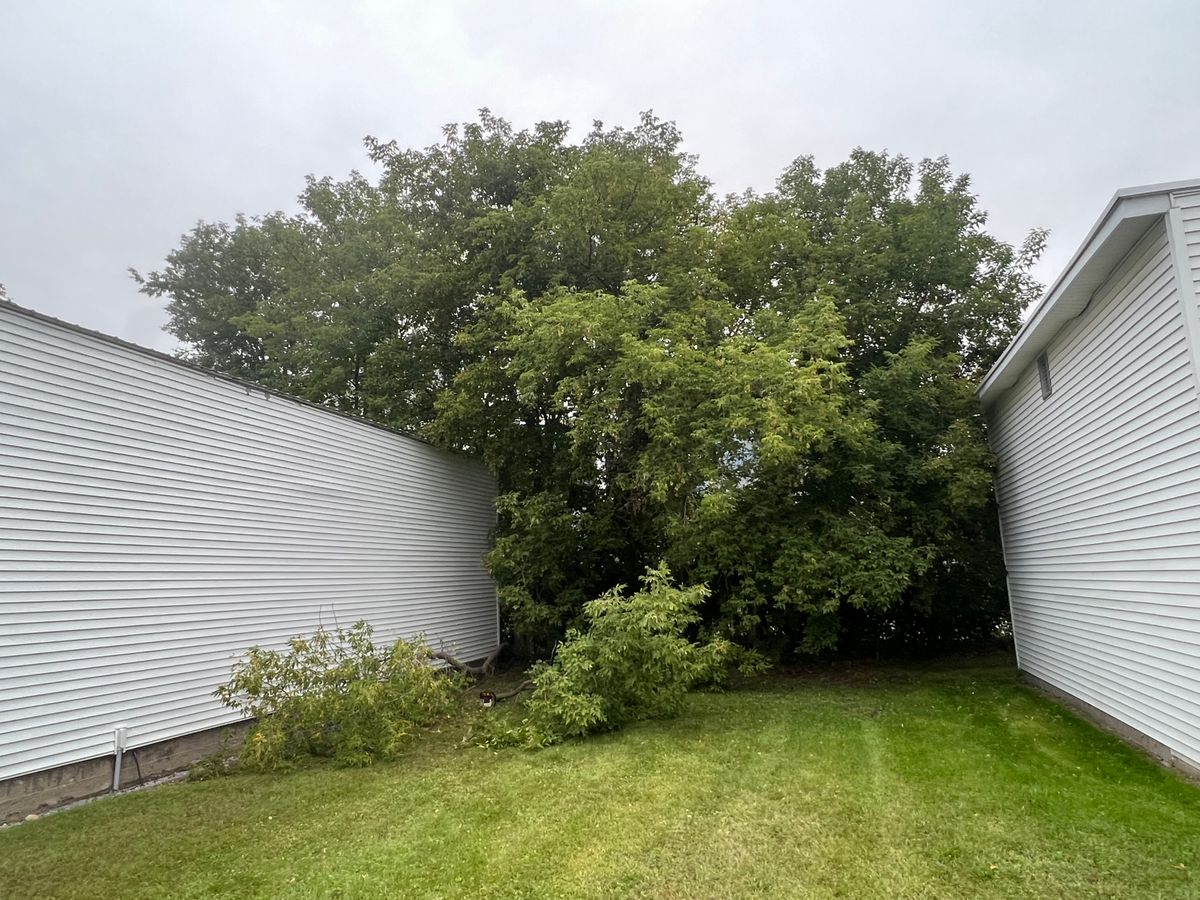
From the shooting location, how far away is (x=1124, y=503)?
6.16 meters

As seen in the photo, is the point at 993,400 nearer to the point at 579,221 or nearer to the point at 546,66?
A: the point at 579,221

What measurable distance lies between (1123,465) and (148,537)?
955 cm

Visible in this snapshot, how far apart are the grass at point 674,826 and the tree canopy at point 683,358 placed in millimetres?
3517

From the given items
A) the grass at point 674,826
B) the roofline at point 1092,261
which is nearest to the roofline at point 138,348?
the grass at point 674,826

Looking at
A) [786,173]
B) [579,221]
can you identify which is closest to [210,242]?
[579,221]

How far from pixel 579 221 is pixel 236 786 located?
33.9ft

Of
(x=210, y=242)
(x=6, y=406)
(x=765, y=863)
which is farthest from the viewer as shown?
(x=210, y=242)

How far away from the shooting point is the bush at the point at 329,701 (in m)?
6.50

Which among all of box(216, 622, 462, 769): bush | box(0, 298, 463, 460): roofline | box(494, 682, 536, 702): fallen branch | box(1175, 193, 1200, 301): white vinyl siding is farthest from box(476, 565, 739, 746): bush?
box(1175, 193, 1200, 301): white vinyl siding

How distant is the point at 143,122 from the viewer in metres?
14.0

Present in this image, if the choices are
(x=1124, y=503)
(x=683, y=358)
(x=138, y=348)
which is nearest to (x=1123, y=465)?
(x=1124, y=503)

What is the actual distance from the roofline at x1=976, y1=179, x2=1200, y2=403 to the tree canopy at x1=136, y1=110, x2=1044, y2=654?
8.14 feet

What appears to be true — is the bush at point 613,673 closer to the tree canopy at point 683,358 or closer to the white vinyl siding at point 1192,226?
the tree canopy at point 683,358

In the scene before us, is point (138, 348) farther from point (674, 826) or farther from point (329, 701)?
point (674, 826)
